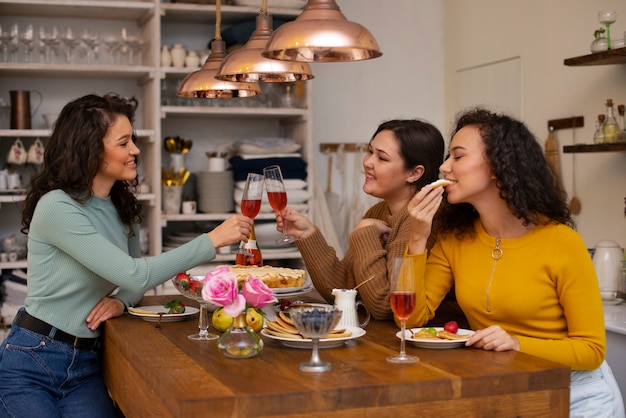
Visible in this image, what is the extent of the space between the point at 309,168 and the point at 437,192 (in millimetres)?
2538

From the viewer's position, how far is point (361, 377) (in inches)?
71.3

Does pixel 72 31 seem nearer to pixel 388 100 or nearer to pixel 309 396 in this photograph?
pixel 388 100

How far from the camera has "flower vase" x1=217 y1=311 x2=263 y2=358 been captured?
6.59ft

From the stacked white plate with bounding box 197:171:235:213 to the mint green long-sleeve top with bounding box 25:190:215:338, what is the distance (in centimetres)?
194

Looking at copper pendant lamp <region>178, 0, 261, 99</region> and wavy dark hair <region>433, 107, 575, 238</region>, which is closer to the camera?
wavy dark hair <region>433, 107, 575, 238</region>

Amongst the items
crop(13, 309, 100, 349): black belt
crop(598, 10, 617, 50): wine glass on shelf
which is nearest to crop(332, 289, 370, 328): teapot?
crop(13, 309, 100, 349): black belt

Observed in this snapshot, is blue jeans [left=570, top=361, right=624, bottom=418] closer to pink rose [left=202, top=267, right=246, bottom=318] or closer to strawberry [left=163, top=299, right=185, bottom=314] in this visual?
pink rose [left=202, top=267, right=246, bottom=318]

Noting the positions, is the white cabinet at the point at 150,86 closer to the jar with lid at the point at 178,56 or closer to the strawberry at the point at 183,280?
the jar with lid at the point at 178,56

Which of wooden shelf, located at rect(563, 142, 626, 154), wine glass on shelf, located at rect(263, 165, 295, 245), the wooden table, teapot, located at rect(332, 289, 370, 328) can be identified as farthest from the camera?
wooden shelf, located at rect(563, 142, 626, 154)

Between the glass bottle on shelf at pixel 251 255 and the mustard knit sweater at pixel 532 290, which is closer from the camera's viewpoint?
the mustard knit sweater at pixel 532 290

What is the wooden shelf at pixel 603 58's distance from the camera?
3709 mm

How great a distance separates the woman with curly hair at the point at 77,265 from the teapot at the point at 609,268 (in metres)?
1.82

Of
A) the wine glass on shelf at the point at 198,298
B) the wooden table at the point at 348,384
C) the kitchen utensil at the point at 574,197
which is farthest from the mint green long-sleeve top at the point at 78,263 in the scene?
the kitchen utensil at the point at 574,197

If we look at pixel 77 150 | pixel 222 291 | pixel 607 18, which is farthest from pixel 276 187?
pixel 607 18
